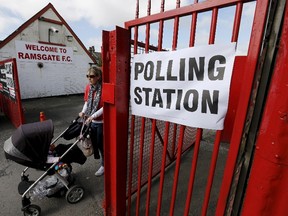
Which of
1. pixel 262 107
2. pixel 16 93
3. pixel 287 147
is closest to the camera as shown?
pixel 287 147

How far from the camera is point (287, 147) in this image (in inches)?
32.7

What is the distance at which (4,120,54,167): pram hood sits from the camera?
6.86ft

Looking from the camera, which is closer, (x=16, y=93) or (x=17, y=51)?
(x=16, y=93)

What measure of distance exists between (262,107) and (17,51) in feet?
37.5

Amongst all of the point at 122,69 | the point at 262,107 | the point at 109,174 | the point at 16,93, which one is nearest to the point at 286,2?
the point at 262,107

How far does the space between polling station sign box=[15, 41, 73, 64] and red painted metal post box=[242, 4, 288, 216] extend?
1144cm

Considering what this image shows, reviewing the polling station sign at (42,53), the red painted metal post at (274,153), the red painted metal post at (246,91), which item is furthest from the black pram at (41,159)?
the polling station sign at (42,53)

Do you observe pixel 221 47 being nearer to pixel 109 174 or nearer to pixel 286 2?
pixel 286 2

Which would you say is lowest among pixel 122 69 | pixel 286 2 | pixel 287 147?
pixel 287 147

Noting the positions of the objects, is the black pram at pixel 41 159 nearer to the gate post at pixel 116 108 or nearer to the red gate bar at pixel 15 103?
the gate post at pixel 116 108

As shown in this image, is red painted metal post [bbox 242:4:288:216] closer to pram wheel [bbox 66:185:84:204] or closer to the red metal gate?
the red metal gate

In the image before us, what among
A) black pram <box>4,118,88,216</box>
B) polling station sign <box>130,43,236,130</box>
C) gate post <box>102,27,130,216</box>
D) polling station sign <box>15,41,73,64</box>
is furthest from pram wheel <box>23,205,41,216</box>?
polling station sign <box>15,41,73,64</box>

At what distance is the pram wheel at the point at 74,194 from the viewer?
2.47 metres

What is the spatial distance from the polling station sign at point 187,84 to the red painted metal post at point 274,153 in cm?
25
